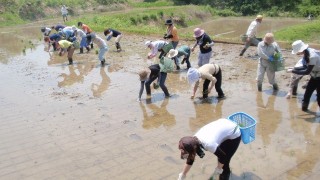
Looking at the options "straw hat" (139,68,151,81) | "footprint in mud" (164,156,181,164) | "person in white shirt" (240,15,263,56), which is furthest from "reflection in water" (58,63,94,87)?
"footprint in mud" (164,156,181,164)

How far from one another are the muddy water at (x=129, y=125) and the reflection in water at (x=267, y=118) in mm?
20

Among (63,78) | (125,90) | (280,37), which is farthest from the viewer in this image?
(280,37)

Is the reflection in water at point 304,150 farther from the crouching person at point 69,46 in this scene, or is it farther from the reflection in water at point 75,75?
the crouching person at point 69,46

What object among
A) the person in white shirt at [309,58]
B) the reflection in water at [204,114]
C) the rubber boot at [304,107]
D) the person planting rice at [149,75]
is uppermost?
the person in white shirt at [309,58]

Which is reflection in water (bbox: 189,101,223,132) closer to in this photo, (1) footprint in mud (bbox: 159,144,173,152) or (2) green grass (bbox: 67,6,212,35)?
(1) footprint in mud (bbox: 159,144,173,152)

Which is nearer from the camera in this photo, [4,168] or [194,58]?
[4,168]

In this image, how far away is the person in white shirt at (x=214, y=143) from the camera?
13.9 feet

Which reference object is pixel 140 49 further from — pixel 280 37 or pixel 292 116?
pixel 292 116

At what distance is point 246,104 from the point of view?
838 centimetres

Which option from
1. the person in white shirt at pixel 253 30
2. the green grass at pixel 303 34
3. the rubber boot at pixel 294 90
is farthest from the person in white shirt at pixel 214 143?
the green grass at pixel 303 34

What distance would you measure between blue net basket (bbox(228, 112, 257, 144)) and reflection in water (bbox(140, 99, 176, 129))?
2349 millimetres

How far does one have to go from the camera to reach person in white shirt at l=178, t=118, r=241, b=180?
4.25 m

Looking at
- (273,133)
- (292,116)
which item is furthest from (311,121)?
(273,133)

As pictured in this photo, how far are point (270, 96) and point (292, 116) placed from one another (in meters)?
1.39
